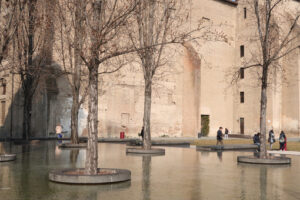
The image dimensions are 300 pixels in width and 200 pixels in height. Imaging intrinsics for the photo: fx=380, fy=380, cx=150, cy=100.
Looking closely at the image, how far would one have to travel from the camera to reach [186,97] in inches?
1539

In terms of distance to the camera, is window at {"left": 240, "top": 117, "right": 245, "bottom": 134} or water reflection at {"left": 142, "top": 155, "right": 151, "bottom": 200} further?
window at {"left": 240, "top": 117, "right": 245, "bottom": 134}

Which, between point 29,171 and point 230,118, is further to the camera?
point 230,118

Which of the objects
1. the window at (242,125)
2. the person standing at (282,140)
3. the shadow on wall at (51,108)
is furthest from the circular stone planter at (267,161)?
the window at (242,125)

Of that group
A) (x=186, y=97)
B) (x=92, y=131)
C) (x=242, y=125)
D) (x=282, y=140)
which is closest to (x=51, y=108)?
(x=186, y=97)

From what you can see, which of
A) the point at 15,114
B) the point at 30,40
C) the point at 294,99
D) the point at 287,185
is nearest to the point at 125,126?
the point at 15,114

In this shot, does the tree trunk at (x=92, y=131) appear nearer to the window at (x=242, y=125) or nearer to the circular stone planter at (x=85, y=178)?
the circular stone planter at (x=85, y=178)

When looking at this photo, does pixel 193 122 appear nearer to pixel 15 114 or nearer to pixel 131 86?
pixel 131 86

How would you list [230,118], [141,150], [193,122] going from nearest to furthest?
[141,150] < [193,122] < [230,118]

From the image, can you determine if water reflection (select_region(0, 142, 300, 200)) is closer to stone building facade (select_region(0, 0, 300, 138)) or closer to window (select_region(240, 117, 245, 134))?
stone building facade (select_region(0, 0, 300, 138))

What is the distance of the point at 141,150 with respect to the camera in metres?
16.6

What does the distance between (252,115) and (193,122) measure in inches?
388

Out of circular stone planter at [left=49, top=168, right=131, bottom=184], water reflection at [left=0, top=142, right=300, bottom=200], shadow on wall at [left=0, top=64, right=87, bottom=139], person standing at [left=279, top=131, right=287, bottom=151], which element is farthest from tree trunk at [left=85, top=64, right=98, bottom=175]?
shadow on wall at [left=0, top=64, right=87, bottom=139]

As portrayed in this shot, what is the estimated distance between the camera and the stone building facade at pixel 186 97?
3130 centimetres

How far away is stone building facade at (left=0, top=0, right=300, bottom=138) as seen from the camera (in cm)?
3130
